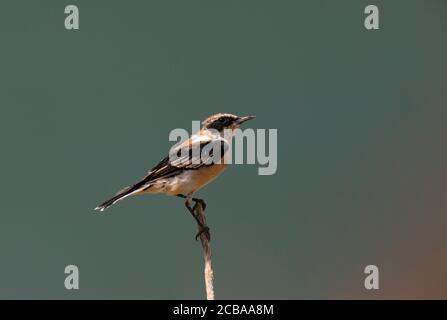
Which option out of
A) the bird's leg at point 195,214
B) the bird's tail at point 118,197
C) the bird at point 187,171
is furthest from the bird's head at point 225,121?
the bird's tail at point 118,197

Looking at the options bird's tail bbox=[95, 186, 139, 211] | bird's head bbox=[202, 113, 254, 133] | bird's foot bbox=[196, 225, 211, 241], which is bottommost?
bird's foot bbox=[196, 225, 211, 241]

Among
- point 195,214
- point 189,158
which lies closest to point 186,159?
point 189,158

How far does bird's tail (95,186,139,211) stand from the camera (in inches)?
173

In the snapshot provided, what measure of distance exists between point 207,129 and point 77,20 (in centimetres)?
149

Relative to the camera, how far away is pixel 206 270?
3.80 metres

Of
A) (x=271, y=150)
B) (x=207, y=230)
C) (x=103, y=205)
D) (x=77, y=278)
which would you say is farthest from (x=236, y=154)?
(x=77, y=278)

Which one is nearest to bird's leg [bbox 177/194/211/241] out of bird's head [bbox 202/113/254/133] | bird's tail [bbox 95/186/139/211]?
bird's tail [bbox 95/186/139/211]

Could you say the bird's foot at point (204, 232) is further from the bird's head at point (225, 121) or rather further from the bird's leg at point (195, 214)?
the bird's head at point (225, 121)

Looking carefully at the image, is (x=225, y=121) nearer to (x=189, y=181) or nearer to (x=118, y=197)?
(x=189, y=181)

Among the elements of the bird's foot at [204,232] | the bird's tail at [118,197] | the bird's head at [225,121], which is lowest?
the bird's foot at [204,232]

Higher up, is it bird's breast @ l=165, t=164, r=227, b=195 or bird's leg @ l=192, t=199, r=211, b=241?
bird's breast @ l=165, t=164, r=227, b=195

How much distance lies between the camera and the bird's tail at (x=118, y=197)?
440cm

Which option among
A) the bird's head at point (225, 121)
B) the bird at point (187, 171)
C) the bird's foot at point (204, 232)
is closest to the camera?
the bird's foot at point (204, 232)

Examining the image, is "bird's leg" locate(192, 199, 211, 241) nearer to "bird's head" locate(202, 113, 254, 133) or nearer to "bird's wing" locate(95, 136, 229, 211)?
"bird's wing" locate(95, 136, 229, 211)
